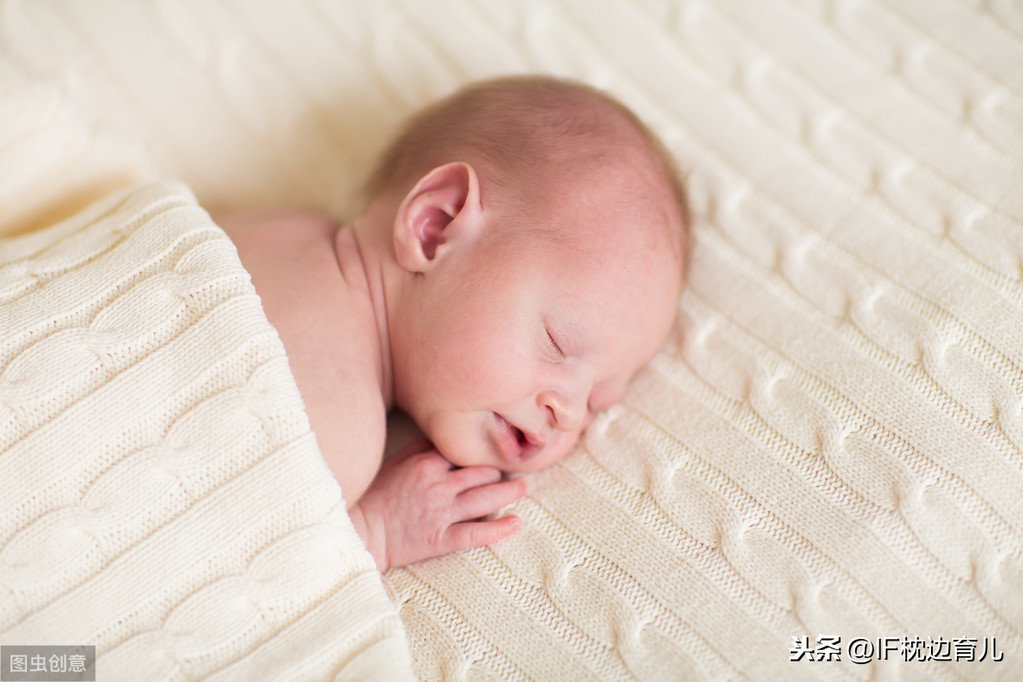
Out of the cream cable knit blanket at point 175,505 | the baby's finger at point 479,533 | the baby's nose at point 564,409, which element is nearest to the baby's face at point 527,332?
the baby's nose at point 564,409

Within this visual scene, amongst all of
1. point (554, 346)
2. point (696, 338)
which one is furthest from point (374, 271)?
point (696, 338)

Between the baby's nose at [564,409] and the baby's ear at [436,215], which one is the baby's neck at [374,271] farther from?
the baby's nose at [564,409]

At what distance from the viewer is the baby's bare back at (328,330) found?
1.30 metres

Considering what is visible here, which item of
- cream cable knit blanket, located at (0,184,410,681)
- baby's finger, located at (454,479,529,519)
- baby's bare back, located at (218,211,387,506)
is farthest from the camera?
baby's finger, located at (454,479,529,519)

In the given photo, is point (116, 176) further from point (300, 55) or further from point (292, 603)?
point (292, 603)

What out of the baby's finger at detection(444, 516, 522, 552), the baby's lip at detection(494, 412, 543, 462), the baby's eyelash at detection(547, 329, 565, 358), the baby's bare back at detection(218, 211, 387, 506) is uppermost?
the baby's bare back at detection(218, 211, 387, 506)

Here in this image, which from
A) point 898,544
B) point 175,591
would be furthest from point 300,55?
point 898,544

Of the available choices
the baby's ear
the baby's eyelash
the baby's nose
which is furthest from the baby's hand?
the baby's ear

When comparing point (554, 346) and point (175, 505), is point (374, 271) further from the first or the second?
point (175, 505)

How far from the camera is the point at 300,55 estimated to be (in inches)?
74.8

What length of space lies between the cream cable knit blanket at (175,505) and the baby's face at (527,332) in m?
0.26

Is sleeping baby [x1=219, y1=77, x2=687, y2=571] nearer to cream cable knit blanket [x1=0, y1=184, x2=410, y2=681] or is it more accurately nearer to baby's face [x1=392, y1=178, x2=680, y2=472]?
baby's face [x1=392, y1=178, x2=680, y2=472]

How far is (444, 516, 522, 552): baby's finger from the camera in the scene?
4.49ft

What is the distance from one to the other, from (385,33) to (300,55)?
0.20m
